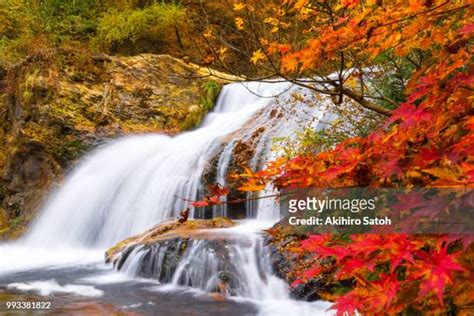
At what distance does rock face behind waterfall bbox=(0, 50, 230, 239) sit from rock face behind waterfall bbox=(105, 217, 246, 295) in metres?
5.02

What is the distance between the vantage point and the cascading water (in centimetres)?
860

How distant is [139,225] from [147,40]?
32.3 ft

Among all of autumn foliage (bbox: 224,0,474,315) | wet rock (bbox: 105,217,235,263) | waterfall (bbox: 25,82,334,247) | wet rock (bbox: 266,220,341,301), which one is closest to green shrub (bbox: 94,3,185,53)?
waterfall (bbox: 25,82,334,247)

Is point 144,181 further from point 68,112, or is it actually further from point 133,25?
point 133,25

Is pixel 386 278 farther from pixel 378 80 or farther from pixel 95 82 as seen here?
pixel 95 82

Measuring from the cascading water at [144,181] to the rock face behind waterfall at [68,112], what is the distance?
0.56 m

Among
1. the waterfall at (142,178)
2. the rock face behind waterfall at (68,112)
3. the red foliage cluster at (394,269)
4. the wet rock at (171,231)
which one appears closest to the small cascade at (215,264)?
the wet rock at (171,231)

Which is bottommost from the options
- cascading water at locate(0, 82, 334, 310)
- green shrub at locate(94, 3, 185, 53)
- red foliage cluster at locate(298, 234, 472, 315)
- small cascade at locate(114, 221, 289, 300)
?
small cascade at locate(114, 221, 289, 300)

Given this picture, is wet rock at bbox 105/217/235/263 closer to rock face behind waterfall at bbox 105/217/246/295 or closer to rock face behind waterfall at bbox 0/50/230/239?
rock face behind waterfall at bbox 105/217/246/295

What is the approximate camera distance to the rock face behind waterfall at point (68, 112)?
11.0m

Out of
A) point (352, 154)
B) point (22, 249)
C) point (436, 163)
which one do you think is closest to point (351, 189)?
point (352, 154)

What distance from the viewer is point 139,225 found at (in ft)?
28.5

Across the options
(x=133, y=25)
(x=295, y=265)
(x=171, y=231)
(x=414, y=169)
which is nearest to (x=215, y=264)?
(x=295, y=265)

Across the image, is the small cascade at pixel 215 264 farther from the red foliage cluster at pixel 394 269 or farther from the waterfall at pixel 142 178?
the red foliage cluster at pixel 394 269
